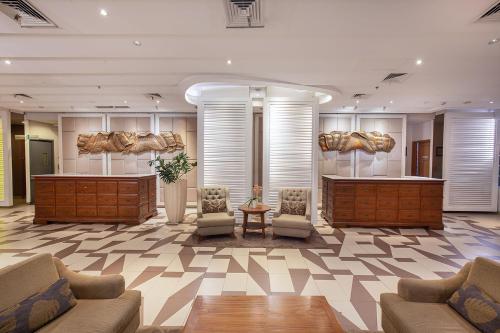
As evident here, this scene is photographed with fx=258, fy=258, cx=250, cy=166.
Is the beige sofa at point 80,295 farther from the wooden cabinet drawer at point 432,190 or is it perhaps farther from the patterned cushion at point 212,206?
the wooden cabinet drawer at point 432,190

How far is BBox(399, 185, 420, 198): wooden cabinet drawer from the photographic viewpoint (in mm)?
6191

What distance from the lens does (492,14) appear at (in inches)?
113

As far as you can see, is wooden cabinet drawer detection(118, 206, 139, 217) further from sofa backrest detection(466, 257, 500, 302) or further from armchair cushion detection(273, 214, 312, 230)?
sofa backrest detection(466, 257, 500, 302)

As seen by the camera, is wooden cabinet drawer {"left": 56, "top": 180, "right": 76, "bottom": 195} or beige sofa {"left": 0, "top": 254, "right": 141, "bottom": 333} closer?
beige sofa {"left": 0, "top": 254, "right": 141, "bottom": 333}

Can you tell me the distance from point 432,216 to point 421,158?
4.22 m

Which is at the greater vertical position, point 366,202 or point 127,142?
point 127,142

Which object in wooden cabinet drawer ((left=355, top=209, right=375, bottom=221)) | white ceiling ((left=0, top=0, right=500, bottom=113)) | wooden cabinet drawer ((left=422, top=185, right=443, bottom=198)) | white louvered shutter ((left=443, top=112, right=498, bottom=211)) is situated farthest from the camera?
white louvered shutter ((left=443, top=112, right=498, bottom=211))

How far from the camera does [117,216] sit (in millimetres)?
6375

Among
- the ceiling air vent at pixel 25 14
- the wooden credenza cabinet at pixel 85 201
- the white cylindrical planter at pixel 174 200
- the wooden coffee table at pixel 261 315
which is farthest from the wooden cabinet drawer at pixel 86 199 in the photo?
the wooden coffee table at pixel 261 315

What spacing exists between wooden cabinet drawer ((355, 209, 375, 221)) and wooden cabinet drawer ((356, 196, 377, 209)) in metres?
0.10

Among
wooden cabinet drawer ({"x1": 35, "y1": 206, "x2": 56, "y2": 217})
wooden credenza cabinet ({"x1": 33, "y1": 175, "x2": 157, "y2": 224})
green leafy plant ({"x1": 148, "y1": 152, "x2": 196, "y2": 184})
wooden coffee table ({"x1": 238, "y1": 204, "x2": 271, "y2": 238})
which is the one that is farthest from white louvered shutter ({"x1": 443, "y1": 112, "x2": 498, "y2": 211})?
wooden cabinet drawer ({"x1": 35, "y1": 206, "x2": 56, "y2": 217})

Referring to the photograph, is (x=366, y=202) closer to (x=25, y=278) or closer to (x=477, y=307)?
(x=477, y=307)

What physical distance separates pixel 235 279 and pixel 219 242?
1567 mm

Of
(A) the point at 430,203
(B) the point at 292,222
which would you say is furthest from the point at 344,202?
(A) the point at 430,203
